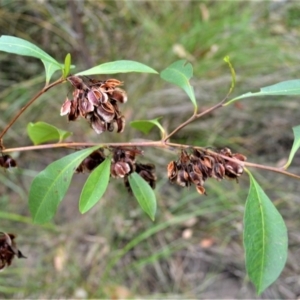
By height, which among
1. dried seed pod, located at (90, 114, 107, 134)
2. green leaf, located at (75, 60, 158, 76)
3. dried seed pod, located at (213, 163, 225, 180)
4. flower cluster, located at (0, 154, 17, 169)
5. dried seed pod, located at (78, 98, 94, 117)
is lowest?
flower cluster, located at (0, 154, 17, 169)

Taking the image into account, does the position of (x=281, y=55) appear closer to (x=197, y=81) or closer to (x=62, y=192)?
(x=197, y=81)

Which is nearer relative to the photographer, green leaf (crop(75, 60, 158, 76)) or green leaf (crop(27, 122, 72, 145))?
green leaf (crop(75, 60, 158, 76))

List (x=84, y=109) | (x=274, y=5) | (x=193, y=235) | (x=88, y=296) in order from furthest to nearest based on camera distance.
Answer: (x=274, y=5) < (x=193, y=235) < (x=88, y=296) < (x=84, y=109)

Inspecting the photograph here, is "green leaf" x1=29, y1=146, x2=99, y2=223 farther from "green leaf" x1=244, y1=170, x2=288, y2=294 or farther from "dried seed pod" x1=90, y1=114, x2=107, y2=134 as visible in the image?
"green leaf" x1=244, y1=170, x2=288, y2=294

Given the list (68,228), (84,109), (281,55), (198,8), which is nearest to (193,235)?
(68,228)

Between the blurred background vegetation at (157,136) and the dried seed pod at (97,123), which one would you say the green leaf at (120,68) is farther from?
the blurred background vegetation at (157,136)

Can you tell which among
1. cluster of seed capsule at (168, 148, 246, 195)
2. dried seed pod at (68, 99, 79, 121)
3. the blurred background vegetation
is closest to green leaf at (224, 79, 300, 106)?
cluster of seed capsule at (168, 148, 246, 195)

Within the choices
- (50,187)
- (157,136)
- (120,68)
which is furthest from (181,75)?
(157,136)
